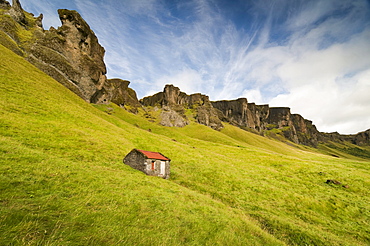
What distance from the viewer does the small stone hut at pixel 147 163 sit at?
26911 mm

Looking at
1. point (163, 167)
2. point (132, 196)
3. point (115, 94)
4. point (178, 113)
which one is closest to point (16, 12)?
point (115, 94)

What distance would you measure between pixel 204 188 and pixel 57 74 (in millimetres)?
76447

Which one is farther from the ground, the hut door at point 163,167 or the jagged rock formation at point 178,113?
the jagged rock formation at point 178,113

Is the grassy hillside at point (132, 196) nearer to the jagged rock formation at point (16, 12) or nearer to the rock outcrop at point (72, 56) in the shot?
the rock outcrop at point (72, 56)

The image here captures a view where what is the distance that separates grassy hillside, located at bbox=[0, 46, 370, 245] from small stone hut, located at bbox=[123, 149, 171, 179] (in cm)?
170

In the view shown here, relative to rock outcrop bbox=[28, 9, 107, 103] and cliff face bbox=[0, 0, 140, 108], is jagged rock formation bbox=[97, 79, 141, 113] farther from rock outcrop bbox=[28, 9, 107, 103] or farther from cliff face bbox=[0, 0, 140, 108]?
rock outcrop bbox=[28, 9, 107, 103]

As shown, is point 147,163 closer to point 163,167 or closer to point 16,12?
point 163,167

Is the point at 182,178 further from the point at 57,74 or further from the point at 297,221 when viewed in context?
the point at 57,74

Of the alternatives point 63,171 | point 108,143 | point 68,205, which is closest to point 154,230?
point 68,205

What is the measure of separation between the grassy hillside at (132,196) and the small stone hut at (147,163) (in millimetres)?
1703

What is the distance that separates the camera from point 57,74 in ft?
215

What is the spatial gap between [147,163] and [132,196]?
12.1m

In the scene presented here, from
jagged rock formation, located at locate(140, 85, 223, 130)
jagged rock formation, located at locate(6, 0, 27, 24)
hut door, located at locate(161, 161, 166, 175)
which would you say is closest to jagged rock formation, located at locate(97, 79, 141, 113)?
jagged rock formation, located at locate(140, 85, 223, 130)

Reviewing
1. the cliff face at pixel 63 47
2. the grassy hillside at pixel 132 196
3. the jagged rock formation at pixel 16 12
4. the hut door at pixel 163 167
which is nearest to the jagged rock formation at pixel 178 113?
the cliff face at pixel 63 47
